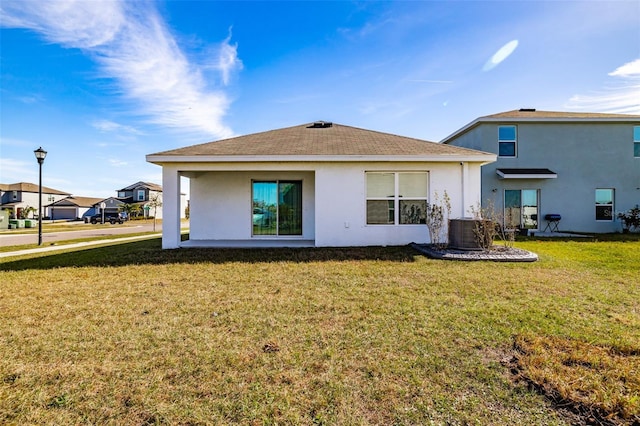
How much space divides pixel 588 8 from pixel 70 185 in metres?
73.8

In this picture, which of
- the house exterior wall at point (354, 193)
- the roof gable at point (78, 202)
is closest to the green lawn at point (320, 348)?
the house exterior wall at point (354, 193)

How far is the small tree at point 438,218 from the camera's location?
28.1 ft

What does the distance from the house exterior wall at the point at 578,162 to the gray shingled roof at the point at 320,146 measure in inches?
241

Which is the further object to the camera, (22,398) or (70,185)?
(70,185)

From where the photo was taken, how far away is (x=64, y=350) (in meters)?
2.88

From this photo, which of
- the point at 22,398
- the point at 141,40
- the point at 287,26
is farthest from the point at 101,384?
the point at 287,26

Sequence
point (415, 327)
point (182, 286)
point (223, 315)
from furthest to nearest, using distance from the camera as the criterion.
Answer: point (182, 286), point (223, 315), point (415, 327)

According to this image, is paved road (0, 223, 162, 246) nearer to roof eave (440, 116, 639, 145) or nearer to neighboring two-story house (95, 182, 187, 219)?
roof eave (440, 116, 639, 145)

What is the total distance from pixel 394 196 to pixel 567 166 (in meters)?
10.7

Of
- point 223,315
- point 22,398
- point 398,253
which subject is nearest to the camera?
point 22,398

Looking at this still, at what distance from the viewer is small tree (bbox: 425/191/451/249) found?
338 inches

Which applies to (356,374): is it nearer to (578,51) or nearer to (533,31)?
(533,31)

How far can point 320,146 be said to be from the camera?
9.46 m

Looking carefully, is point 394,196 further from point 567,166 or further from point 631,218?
point 631,218
